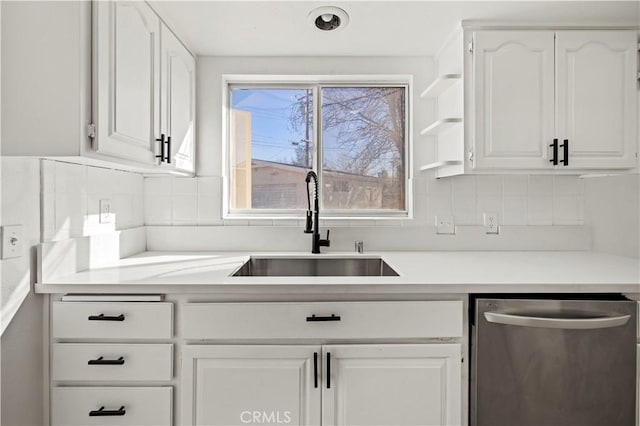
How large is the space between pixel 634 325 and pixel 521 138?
87cm

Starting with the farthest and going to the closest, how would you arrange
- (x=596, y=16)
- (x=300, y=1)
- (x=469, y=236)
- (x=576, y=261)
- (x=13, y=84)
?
(x=469, y=236), (x=576, y=261), (x=596, y=16), (x=300, y=1), (x=13, y=84)

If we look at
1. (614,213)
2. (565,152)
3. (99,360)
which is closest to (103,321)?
(99,360)

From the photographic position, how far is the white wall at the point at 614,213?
185 cm

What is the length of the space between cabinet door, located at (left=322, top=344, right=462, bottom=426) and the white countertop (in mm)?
232

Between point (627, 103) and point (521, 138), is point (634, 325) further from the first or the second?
point (627, 103)

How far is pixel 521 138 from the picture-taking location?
67.8 inches

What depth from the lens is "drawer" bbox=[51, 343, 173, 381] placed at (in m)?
1.31

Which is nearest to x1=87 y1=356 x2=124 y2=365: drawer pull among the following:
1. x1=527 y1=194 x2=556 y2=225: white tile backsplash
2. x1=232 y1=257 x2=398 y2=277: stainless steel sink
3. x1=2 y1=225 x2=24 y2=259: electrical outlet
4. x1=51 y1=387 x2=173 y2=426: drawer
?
x1=51 y1=387 x2=173 y2=426: drawer

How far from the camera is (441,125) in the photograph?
1858 mm

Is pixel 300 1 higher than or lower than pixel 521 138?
higher

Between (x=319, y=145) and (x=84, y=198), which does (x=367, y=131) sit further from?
(x=84, y=198)

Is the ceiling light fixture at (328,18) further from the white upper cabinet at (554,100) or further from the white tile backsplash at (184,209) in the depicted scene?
the white tile backsplash at (184,209)

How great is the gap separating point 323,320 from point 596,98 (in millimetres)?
1607

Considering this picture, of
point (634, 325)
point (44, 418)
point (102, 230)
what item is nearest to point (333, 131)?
point (102, 230)
